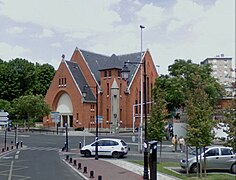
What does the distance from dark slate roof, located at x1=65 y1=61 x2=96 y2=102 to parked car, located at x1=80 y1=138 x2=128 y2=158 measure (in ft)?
149

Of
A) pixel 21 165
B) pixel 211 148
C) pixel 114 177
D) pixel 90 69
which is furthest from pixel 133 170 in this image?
pixel 90 69

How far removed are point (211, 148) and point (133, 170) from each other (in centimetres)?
473

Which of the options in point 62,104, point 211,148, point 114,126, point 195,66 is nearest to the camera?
point 211,148

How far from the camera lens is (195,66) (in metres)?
51.7

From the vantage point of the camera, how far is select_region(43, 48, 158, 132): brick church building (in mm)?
76375

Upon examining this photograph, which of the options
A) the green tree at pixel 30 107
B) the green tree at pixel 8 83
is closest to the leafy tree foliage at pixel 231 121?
the green tree at pixel 30 107

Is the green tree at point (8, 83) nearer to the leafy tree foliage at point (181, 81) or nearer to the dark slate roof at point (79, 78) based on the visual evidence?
the dark slate roof at point (79, 78)

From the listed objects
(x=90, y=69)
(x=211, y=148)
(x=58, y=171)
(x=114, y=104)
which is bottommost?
(x=58, y=171)

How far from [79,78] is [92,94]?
449cm

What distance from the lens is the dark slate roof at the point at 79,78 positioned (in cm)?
7806

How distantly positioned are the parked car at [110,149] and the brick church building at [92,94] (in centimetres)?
4085

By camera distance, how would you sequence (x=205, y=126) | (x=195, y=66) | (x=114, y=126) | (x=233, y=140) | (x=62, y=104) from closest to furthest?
(x=233, y=140), (x=205, y=126), (x=195, y=66), (x=114, y=126), (x=62, y=104)

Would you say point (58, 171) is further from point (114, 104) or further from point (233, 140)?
point (114, 104)

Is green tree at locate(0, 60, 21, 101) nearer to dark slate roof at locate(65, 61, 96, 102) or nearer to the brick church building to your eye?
the brick church building
